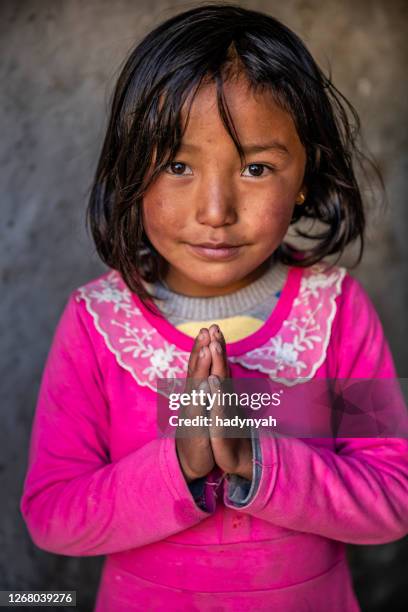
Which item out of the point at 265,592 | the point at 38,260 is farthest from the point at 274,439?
the point at 38,260

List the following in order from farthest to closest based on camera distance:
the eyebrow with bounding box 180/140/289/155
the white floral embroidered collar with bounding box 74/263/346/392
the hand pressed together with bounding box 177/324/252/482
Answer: the white floral embroidered collar with bounding box 74/263/346/392 < the eyebrow with bounding box 180/140/289/155 < the hand pressed together with bounding box 177/324/252/482

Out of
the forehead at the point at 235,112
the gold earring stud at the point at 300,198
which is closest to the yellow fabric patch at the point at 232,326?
the gold earring stud at the point at 300,198

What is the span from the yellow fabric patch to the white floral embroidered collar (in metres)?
0.04

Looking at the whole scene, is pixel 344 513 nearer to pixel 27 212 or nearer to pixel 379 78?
pixel 27 212

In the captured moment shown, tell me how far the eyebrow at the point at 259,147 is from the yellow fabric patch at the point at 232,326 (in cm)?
33

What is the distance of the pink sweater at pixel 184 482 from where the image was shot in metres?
1.42

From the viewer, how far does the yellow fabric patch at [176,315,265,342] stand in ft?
5.30

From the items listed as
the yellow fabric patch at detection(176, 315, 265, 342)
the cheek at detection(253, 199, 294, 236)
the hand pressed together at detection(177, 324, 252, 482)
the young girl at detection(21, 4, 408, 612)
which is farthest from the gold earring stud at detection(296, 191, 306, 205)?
the hand pressed together at detection(177, 324, 252, 482)

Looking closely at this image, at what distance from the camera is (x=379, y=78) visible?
7.74 ft

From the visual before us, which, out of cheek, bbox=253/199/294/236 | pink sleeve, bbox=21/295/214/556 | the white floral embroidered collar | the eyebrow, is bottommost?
pink sleeve, bbox=21/295/214/556

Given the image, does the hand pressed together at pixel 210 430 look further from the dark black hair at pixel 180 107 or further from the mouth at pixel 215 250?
the dark black hair at pixel 180 107

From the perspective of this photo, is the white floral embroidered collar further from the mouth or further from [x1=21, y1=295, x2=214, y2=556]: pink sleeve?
the mouth

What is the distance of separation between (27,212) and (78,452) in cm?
83

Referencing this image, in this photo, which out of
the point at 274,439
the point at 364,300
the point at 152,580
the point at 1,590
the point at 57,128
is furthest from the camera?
the point at 57,128
